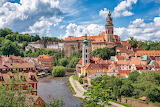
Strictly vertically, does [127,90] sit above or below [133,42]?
below

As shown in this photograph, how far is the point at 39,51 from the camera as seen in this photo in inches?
4446

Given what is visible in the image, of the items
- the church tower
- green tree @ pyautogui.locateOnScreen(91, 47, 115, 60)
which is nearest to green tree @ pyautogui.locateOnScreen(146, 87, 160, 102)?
green tree @ pyautogui.locateOnScreen(91, 47, 115, 60)

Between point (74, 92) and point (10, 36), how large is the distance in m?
95.9

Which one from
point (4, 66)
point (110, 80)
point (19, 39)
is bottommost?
point (110, 80)

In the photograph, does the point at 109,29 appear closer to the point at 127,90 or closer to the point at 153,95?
the point at 127,90

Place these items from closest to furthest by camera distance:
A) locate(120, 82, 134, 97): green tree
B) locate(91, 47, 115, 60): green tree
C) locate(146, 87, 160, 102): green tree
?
locate(146, 87, 160, 102): green tree, locate(120, 82, 134, 97): green tree, locate(91, 47, 115, 60): green tree

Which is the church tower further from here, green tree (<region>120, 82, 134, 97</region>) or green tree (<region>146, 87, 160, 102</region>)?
green tree (<region>146, 87, 160, 102</region>)

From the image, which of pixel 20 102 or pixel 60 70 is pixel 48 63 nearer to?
pixel 60 70

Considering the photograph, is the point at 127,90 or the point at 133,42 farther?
the point at 133,42

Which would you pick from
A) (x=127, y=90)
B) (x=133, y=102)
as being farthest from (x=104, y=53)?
(x=133, y=102)

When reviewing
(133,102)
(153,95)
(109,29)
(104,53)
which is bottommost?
(133,102)

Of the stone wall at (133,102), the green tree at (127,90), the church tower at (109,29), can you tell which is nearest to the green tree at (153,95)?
the stone wall at (133,102)

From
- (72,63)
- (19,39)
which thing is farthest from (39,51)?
(72,63)

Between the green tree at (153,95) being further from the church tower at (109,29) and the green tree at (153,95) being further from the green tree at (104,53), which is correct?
the church tower at (109,29)
